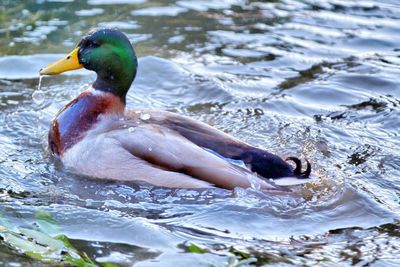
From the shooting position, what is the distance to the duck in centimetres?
592

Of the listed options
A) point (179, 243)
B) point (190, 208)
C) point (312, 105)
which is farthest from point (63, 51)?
point (179, 243)

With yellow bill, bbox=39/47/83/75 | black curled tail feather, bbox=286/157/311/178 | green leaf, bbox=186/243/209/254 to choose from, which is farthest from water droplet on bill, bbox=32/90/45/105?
green leaf, bbox=186/243/209/254

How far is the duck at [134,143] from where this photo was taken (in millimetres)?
5918

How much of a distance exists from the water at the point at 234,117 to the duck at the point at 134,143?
4.3 inches

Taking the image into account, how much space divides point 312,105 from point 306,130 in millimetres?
648

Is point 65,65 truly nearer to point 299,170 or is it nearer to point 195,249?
point 299,170

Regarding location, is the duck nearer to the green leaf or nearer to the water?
the water

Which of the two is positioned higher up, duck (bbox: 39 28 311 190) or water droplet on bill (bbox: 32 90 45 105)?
duck (bbox: 39 28 311 190)

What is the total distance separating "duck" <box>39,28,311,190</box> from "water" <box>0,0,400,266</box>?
0.11 meters

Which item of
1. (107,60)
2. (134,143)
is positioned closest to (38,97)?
(107,60)

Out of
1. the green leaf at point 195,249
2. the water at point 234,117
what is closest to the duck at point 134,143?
the water at point 234,117

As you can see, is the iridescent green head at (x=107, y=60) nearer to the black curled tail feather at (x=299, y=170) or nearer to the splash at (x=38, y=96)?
the splash at (x=38, y=96)

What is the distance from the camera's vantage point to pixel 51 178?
6266mm

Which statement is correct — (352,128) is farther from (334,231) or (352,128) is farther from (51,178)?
(51,178)
